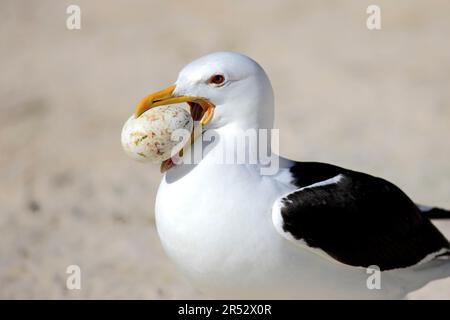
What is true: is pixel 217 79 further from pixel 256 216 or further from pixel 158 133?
pixel 256 216

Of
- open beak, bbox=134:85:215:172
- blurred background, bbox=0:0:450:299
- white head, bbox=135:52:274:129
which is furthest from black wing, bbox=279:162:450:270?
blurred background, bbox=0:0:450:299

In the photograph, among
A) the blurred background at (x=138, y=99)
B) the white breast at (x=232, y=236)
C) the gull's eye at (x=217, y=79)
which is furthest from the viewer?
the blurred background at (x=138, y=99)

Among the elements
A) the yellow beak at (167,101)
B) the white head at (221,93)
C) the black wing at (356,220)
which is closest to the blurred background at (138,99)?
the black wing at (356,220)

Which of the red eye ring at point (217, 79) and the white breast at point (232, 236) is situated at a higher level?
the red eye ring at point (217, 79)

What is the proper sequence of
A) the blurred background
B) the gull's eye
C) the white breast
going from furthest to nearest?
the blurred background → the gull's eye → the white breast

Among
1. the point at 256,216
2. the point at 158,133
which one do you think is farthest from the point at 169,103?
the point at 256,216

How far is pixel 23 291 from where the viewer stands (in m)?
6.09

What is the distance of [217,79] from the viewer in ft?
14.7

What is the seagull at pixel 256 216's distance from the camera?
4.33 m

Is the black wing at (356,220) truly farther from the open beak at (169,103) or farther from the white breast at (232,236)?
the open beak at (169,103)

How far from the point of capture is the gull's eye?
4.47 meters

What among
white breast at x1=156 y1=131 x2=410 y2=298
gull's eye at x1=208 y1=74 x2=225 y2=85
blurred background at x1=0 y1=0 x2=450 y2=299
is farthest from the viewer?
blurred background at x1=0 y1=0 x2=450 y2=299

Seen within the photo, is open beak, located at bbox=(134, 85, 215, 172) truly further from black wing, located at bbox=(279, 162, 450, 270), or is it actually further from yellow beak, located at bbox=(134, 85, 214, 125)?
black wing, located at bbox=(279, 162, 450, 270)

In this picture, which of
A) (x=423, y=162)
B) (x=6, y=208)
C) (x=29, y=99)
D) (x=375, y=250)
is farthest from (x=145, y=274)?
(x=29, y=99)
